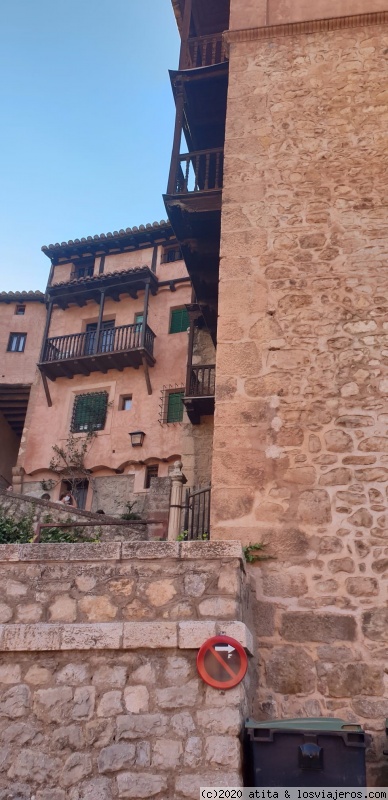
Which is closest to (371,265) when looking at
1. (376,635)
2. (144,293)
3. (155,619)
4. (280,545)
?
(280,545)

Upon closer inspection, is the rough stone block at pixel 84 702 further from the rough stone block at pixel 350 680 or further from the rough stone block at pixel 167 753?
the rough stone block at pixel 350 680

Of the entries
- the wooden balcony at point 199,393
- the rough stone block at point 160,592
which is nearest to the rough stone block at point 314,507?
the rough stone block at point 160,592

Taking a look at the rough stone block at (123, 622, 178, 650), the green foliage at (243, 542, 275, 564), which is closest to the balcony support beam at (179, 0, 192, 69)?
the green foliage at (243, 542, 275, 564)

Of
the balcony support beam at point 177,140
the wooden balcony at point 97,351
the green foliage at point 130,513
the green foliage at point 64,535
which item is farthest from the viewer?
the wooden balcony at point 97,351

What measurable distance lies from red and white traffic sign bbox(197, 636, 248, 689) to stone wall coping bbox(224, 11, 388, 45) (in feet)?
22.2

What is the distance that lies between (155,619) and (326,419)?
2342 mm

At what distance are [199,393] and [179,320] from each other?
681 cm

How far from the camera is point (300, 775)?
12.1 ft

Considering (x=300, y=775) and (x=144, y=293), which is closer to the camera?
(x=300, y=775)

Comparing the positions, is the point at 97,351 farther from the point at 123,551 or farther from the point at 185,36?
the point at 123,551

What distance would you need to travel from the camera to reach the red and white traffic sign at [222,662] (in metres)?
3.86

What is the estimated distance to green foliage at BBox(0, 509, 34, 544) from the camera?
40.7ft

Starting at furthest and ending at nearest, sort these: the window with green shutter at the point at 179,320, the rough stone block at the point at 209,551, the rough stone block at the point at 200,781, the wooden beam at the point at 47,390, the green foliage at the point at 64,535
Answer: the wooden beam at the point at 47,390 → the window with green shutter at the point at 179,320 → the green foliage at the point at 64,535 → the rough stone block at the point at 209,551 → the rough stone block at the point at 200,781

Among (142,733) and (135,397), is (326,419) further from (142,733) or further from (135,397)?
(135,397)
